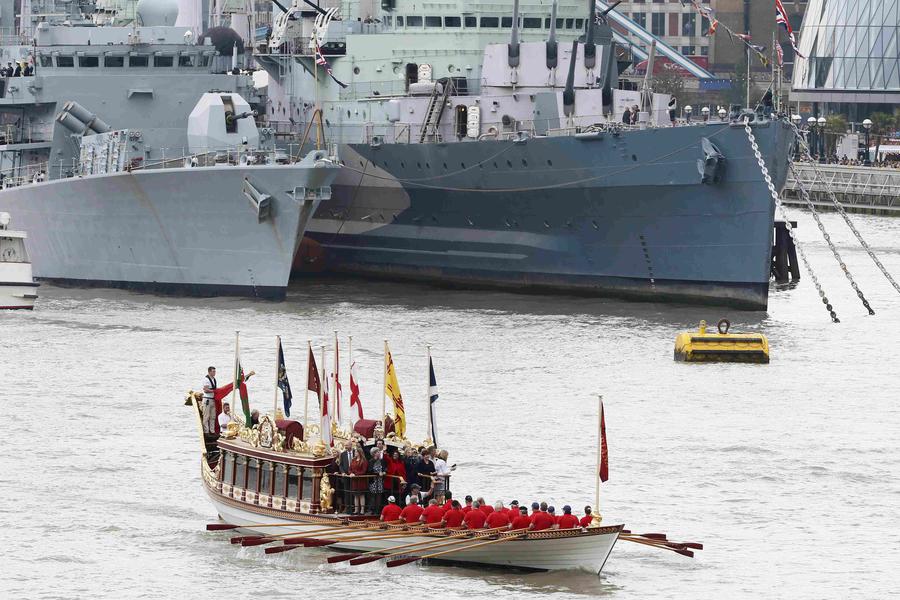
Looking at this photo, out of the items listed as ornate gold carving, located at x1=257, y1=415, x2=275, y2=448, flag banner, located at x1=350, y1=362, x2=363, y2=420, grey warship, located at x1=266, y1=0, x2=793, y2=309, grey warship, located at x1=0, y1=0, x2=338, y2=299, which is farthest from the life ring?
ornate gold carving, located at x1=257, y1=415, x2=275, y2=448

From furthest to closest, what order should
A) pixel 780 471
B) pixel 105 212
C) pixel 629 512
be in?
pixel 105 212, pixel 780 471, pixel 629 512

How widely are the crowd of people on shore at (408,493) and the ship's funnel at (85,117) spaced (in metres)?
32.6

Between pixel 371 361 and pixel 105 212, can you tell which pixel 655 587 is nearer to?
pixel 371 361

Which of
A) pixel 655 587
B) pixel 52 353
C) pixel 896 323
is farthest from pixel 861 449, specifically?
pixel 52 353

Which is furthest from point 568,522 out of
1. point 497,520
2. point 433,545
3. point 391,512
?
point 391,512

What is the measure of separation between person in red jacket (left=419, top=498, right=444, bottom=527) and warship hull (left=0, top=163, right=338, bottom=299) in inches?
1037

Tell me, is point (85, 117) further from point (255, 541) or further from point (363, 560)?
point (363, 560)

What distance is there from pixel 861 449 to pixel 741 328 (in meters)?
13.9

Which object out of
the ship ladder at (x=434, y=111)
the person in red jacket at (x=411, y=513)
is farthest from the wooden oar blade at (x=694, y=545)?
the ship ladder at (x=434, y=111)

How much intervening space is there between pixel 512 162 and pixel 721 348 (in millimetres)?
13293

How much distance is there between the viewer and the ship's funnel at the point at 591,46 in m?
57.7

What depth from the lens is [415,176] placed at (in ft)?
188

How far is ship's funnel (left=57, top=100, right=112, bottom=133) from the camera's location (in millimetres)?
58594

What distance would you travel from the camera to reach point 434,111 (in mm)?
58219
